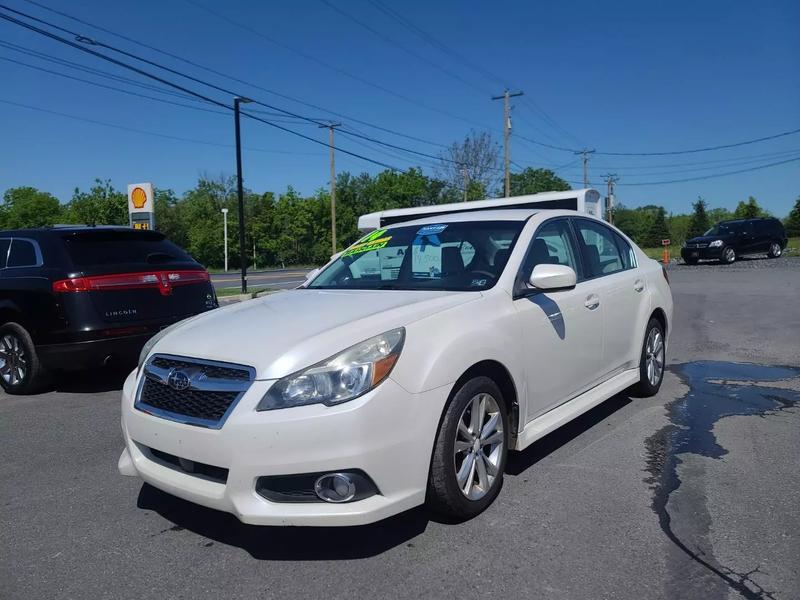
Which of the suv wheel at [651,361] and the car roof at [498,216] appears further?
the suv wheel at [651,361]

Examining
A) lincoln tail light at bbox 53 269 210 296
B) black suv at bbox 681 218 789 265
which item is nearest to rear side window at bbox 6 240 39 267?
lincoln tail light at bbox 53 269 210 296

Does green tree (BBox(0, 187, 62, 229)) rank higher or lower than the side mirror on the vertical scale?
higher

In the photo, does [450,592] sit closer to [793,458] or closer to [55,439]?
[793,458]

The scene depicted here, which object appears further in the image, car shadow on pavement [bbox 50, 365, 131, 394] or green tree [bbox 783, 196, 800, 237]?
green tree [bbox 783, 196, 800, 237]

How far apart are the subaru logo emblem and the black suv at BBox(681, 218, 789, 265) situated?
2663 centimetres

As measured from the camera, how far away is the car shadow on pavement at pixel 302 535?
3057mm

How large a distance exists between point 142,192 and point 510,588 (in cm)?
1477

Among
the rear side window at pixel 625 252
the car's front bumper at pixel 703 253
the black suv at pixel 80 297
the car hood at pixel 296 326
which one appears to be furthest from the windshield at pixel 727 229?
the car hood at pixel 296 326

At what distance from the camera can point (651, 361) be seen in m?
5.73

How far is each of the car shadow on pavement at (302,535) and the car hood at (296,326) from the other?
922 mm

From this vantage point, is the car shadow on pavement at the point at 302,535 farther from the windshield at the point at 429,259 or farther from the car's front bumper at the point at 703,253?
the car's front bumper at the point at 703,253

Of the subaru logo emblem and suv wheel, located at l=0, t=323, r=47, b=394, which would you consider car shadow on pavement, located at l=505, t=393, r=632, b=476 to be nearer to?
the subaru logo emblem

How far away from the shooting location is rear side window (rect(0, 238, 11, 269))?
674 centimetres

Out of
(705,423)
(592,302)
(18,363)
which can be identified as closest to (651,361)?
(705,423)
